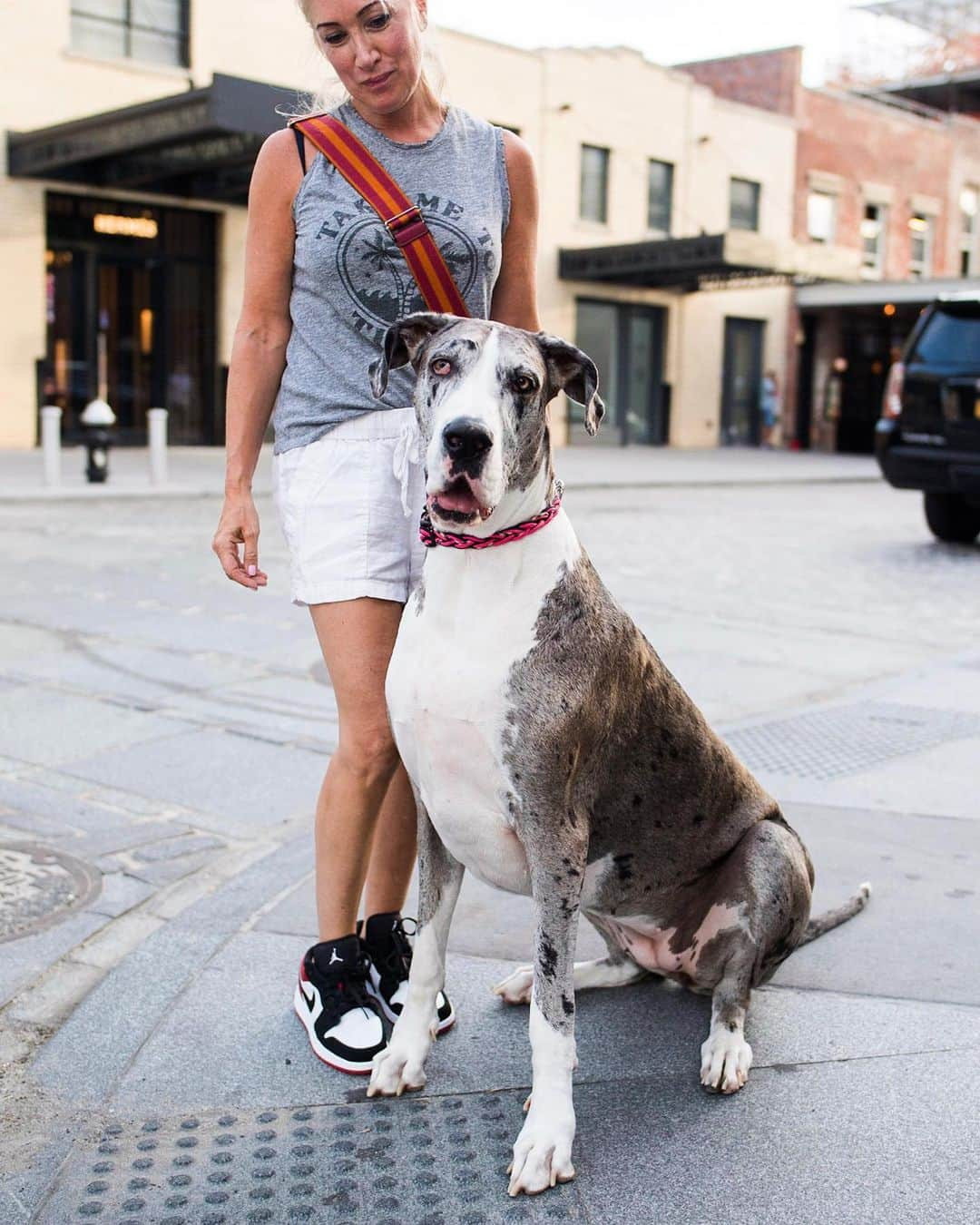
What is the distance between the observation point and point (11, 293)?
20875 mm

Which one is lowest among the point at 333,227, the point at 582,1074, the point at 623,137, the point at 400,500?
the point at 582,1074

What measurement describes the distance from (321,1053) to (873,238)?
37384 mm

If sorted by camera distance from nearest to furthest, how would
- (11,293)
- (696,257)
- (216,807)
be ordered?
(216,807), (11,293), (696,257)

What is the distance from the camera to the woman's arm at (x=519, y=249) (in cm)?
312

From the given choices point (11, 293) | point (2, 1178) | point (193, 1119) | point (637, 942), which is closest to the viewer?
point (2, 1178)

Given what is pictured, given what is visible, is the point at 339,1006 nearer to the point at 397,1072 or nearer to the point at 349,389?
the point at 397,1072

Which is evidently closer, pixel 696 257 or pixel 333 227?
pixel 333 227

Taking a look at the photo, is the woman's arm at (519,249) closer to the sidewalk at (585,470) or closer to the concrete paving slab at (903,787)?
the concrete paving slab at (903,787)

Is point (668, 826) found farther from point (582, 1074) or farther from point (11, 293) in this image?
point (11, 293)

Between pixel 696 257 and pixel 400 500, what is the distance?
993 inches

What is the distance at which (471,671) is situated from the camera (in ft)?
8.36

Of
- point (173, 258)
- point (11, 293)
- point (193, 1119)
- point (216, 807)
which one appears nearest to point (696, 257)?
point (173, 258)

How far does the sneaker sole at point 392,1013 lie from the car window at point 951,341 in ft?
31.9

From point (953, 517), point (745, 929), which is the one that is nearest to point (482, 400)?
point (745, 929)
